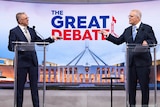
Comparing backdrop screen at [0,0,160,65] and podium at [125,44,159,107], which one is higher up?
backdrop screen at [0,0,160,65]

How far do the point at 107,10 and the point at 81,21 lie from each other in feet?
1.65

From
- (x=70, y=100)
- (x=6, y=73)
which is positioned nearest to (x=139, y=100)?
(x=70, y=100)

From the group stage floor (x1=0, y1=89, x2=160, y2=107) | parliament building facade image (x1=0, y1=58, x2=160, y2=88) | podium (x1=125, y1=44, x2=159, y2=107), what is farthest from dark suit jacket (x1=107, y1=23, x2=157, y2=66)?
stage floor (x1=0, y1=89, x2=160, y2=107)

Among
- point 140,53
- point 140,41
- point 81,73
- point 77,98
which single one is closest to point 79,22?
point 81,73

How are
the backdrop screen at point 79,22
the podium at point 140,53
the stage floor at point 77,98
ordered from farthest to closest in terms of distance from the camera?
the backdrop screen at point 79,22 < the stage floor at point 77,98 < the podium at point 140,53

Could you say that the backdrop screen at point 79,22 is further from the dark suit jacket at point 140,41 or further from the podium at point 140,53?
the podium at point 140,53

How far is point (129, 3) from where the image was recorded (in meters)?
6.01

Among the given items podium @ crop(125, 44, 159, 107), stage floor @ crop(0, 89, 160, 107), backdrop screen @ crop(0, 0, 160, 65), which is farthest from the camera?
backdrop screen @ crop(0, 0, 160, 65)

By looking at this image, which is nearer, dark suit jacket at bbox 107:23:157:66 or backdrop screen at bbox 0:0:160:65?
dark suit jacket at bbox 107:23:157:66

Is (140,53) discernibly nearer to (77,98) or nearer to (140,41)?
(140,41)

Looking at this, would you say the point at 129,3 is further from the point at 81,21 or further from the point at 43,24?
the point at 43,24

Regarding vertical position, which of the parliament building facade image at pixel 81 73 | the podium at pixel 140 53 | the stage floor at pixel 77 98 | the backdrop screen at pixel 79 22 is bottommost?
the stage floor at pixel 77 98

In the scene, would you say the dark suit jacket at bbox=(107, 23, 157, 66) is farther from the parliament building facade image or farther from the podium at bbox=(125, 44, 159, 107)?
the parliament building facade image

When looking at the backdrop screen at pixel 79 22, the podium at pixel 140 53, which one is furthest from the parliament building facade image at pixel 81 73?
the podium at pixel 140 53
